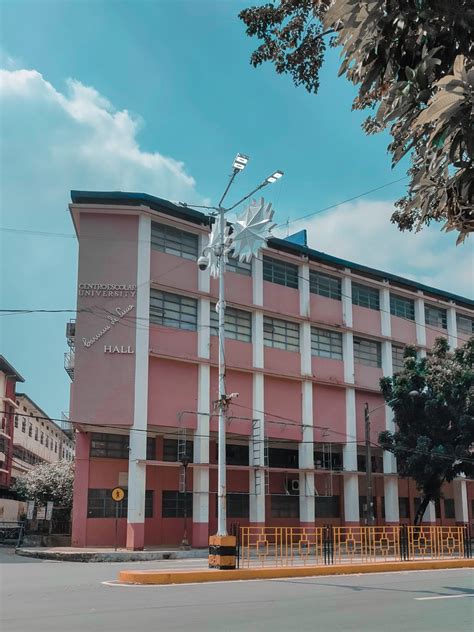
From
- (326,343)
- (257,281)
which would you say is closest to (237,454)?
(326,343)

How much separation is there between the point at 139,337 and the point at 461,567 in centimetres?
1534

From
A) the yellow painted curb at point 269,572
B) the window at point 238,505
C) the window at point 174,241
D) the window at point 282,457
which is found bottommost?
the yellow painted curb at point 269,572

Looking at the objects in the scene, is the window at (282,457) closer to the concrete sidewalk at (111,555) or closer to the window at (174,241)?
the concrete sidewalk at (111,555)

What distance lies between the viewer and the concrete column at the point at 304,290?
3541 centimetres

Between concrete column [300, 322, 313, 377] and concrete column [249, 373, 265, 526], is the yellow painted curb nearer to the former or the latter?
concrete column [249, 373, 265, 526]

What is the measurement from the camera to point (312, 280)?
3666 centimetres

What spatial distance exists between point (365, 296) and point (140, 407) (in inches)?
628

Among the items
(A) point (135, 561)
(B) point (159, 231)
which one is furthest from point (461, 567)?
(B) point (159, 231)

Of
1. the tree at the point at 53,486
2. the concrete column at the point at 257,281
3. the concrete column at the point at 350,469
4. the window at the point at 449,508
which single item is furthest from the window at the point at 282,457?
the tree at the point at 53,486

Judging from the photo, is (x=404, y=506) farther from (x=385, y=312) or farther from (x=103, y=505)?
(x=103, y=505)

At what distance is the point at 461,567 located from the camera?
22.7 metres

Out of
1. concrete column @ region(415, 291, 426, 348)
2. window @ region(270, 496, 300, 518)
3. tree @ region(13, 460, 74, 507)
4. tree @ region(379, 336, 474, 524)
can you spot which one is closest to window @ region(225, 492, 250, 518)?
window @ region(270, 496, 300, 518)

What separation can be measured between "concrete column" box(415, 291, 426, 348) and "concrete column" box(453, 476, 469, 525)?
835cm

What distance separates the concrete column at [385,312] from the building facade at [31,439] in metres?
31.6
